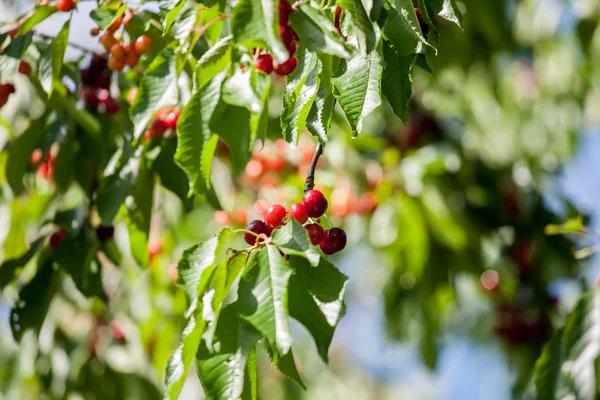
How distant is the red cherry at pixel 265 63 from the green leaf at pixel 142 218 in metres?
0.66

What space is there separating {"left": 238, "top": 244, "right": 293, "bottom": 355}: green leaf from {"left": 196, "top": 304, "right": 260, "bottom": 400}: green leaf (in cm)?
5

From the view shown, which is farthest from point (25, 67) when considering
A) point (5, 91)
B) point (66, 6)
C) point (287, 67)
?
point (287, 67)

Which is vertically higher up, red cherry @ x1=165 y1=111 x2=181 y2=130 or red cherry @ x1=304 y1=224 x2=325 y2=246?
red cherry @ x1=304 y1=224 x2=325 y2=246

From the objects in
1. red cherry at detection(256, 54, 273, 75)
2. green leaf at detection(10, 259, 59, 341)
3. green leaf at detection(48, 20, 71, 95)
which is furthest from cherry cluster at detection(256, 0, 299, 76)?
green leaf at detection(10, 259, 59, 341)

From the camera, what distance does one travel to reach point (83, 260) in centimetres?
188

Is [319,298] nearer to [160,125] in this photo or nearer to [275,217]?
[275,217]

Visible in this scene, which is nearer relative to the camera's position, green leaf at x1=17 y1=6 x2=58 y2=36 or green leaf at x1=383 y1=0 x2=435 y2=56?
green leaf at x1=383 y1=0 x2=435 y2=56

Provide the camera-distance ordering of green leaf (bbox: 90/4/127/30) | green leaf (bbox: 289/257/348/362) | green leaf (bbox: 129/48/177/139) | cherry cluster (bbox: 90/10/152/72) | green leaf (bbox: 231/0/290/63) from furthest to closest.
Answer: cherry cluster (bbox: 90/10/152/72) → green leaf (bbox: 90/4/127/30) → green leaf (bbox: 129/48/177/139) → green leaf (bbox: 289/257/348/362) → green leaf (bbox: 231/0/290/63)

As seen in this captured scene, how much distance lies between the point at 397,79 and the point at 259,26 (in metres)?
0.29

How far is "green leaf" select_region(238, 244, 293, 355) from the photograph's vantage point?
41.6 inches

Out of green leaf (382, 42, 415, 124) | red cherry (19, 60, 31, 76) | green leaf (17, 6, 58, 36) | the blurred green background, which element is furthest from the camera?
the blurred green background

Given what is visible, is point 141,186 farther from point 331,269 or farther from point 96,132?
point 331,269

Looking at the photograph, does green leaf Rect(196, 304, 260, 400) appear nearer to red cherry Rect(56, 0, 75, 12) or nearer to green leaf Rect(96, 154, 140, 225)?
green leaf Rect(96, 154, 140, 225)

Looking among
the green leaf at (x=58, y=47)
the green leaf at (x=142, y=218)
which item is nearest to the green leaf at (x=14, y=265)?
the green leaf at (x=142, y=218)
